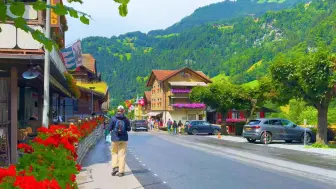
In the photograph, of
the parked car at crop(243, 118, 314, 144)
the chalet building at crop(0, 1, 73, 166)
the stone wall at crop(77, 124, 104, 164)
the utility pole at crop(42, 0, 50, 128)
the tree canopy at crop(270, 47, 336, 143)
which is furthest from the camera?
the parked car at crop(243, 118, 314, 144)

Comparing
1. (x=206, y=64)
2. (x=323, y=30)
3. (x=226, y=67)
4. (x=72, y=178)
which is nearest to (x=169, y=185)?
(x=72, y=178)

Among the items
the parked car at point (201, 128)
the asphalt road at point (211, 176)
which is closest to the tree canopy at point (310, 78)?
the asphalt road at point (211, 176)

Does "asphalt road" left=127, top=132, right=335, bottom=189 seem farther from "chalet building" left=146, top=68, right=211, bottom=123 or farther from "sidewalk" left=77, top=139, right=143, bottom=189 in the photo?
"chalet building" left=146, top=68, right=211, bottom=123

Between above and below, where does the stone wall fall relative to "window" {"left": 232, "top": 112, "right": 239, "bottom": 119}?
above

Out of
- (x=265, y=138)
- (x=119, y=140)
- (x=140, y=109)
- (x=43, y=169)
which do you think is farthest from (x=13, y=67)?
(x=140, y=109)

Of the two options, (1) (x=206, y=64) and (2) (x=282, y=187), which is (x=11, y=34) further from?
(1) (x=206, y=64)

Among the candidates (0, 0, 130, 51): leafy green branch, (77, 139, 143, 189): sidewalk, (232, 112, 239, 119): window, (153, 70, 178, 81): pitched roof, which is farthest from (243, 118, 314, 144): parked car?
(153, 70, 178, 81): pitched roof

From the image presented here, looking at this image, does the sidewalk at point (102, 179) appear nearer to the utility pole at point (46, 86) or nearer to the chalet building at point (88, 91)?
the utility pole at point (46, 86)

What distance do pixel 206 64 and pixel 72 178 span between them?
183 metres

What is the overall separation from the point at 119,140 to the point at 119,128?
33cm

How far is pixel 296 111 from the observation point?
65.7 meters

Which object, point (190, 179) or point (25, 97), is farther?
point (25, 97)

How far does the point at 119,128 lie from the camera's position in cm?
1184

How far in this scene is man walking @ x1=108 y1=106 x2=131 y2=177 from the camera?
11852 millimetres
